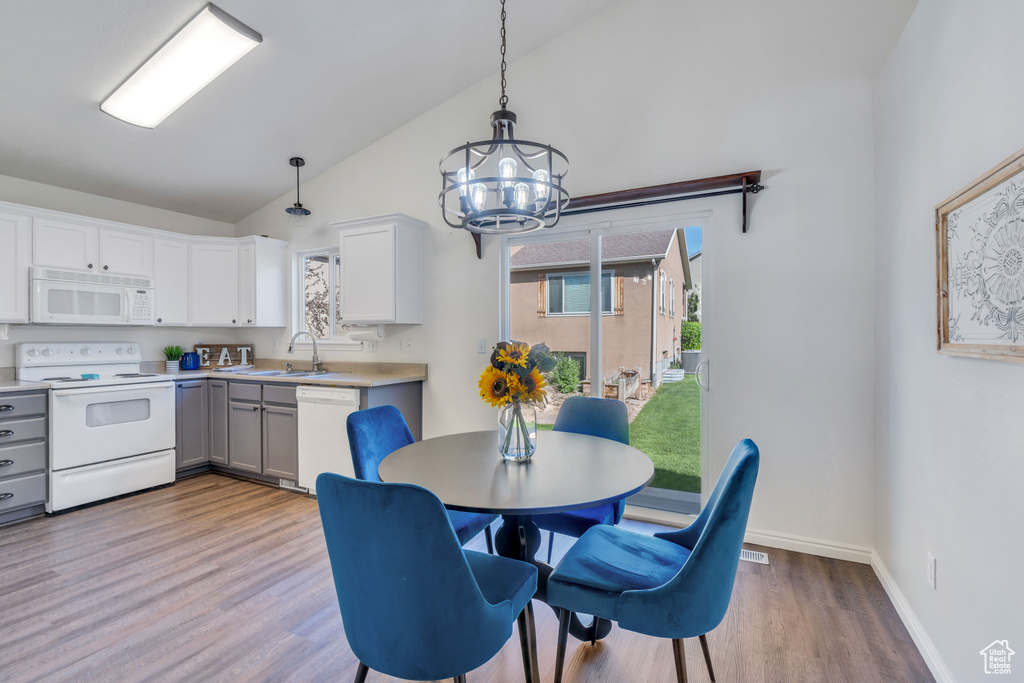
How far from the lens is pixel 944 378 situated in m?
1.71

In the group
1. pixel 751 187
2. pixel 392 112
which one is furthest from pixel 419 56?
pixel 751 187

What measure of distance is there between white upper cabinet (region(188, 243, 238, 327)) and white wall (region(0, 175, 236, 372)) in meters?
0.42

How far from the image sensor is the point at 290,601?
2.19 m

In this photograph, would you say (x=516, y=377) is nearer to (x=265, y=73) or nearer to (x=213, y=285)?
(x=265, y=73)

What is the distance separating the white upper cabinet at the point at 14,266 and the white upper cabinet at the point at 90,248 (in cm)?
5

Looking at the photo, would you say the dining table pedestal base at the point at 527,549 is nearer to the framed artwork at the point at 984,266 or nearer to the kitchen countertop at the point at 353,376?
the framed artwork at the point at 984,266

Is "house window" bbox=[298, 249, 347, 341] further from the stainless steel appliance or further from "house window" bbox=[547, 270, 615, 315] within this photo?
"house window" bbox=[547, 270, 615, 315]

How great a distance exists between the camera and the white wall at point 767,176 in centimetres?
255

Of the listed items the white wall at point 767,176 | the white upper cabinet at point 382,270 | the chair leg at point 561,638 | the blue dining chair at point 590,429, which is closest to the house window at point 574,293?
the white wall at point 767,176

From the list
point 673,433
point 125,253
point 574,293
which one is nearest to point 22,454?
point 125,253

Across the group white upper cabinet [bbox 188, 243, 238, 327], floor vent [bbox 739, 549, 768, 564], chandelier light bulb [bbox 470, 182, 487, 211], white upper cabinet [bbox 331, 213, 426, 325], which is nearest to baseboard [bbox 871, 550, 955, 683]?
floor vent [bbox 739, 549, 768, 564]

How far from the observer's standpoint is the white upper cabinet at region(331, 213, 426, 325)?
366cm

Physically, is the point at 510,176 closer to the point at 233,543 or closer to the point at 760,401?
the point at 760,401

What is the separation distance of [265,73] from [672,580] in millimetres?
3577
